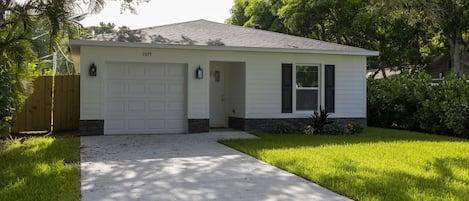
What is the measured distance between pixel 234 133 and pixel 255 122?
0.87 metres

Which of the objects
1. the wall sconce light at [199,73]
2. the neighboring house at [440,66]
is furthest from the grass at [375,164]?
the neighboring house at [440,66]

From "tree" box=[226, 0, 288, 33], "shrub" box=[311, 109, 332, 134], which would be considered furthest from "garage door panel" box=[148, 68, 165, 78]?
"tree" box=[226, 0, 288, 33]

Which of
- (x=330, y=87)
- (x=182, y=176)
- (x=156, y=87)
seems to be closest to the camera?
(x=182, y=176)

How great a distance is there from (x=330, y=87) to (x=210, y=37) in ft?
12.8

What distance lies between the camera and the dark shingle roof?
11.3 metres

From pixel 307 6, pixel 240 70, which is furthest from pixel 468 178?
pixel 307 6

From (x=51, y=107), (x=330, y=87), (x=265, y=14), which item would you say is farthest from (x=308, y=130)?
(x=265, y=14)

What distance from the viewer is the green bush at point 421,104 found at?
11.5m

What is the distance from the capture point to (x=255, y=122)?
12102 mm

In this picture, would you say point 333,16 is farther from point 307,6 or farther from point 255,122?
point 255,122

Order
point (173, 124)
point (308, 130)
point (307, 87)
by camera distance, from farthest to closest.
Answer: point (307, 87), point (308, 130), point (173, 124)

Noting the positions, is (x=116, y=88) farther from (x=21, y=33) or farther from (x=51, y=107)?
(x=21, y=33)

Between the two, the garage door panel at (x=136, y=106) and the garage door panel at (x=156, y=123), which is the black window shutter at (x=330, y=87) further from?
the garage door panel at (x=136, y=106)

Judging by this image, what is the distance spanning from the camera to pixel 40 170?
6156 mm
